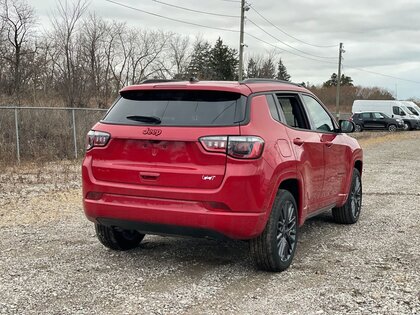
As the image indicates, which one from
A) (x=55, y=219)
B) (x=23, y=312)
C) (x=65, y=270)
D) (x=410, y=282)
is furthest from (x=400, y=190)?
(x=23, y=312)

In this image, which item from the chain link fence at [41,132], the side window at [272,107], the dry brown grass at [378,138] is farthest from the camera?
the dry brown grass at [378,138]

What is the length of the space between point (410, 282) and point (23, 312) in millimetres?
3340

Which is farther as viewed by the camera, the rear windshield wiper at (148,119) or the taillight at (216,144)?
the rear windshield wiper at (148,119)

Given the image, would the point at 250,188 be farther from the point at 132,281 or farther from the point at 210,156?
the point at 132,281

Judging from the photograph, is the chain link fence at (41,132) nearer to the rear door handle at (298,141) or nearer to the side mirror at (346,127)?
the side mirror at (346,127)

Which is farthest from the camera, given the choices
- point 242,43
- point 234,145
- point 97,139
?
point 242,43

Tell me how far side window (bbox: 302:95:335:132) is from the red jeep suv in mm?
748

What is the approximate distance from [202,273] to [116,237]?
44.9 inches

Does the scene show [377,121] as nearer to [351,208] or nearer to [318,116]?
[351,208]

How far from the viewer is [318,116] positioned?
6.13 m

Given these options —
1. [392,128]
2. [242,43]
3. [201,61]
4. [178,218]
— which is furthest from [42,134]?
[201,61]

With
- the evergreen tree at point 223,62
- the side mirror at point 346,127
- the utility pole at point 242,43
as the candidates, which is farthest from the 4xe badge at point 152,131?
the evergreen tree at point 223,62

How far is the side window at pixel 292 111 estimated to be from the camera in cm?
521

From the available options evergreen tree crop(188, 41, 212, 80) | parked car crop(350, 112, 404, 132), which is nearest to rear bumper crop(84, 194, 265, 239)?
parked car crop(350, 112, 404, 132)
